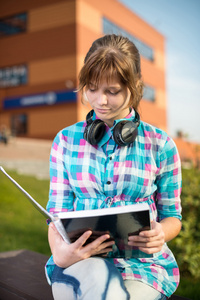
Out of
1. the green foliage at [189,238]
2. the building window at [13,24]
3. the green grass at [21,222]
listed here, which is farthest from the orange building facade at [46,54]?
the green foliage at [189,238]

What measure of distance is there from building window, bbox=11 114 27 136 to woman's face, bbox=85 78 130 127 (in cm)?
2139

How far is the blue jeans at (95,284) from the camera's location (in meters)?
1.35

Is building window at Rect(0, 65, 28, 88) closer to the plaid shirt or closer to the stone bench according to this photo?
the stone bench

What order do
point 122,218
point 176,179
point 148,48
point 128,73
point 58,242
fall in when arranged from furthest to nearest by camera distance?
point 148,48 < point 176,179 < point 128,73 < point 58,242 < point 122,218

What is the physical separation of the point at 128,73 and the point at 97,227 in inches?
27.0

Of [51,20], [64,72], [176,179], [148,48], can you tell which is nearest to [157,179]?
[176,179]

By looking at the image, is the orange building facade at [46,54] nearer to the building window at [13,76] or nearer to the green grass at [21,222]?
the building window at [13,76]

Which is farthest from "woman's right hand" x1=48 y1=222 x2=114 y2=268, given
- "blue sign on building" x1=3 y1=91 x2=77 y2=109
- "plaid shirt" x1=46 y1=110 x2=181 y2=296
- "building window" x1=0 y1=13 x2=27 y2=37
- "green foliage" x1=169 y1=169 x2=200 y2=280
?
"building window" x1=0 y1=13 x2=27 y2=37

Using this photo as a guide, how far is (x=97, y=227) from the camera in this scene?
1.34 meters

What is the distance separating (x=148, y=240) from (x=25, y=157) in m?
15.0

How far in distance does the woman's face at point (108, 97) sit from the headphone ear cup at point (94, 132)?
37 mm

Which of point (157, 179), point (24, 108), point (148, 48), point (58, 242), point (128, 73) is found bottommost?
point (58, 242)

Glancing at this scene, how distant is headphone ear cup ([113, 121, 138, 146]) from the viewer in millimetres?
1638

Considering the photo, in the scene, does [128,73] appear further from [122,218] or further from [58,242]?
[58,242]
